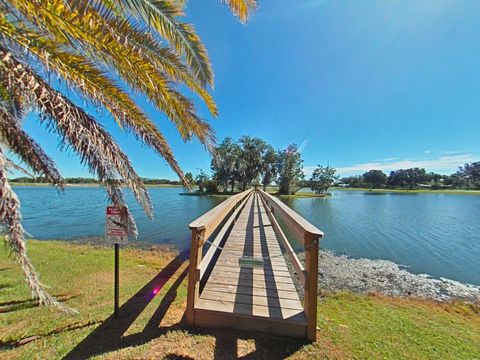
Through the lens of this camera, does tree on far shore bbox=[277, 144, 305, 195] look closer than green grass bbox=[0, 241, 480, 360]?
No

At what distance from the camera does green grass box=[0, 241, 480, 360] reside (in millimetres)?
2383

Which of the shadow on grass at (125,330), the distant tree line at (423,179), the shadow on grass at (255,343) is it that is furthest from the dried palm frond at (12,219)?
the distant tree line at (423,179)

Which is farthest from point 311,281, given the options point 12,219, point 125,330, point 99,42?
point 99,42

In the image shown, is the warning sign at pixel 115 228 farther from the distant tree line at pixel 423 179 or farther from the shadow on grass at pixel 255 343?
the distant tree line at pixel 423 179

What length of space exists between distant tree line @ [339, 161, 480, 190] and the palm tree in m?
113

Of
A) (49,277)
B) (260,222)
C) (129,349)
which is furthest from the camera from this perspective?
(260,222)

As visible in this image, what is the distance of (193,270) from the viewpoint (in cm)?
266

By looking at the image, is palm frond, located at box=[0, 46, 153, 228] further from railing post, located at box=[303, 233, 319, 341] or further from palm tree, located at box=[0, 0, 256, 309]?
railing post, located at box=[303, 233, 319, 341]

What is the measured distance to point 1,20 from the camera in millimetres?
1917

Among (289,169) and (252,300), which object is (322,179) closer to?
(289,169)

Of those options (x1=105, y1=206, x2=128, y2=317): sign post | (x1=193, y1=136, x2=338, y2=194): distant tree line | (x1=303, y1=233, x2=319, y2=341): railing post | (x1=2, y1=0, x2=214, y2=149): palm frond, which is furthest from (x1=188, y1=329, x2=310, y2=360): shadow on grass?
(x1=193, y1=136, x2=338, y2=194): distant tree line

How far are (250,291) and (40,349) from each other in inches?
99.1

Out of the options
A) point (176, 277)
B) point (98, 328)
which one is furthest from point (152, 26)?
point (176, 277)

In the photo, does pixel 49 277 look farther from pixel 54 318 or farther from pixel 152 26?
pixel 152 26
